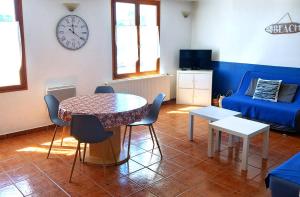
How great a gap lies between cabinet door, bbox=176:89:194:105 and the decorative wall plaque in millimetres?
1904

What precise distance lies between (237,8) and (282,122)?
2441 mm

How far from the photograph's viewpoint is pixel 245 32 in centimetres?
562

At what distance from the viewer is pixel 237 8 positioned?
5680 millimetres

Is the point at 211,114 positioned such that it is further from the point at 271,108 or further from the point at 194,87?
the point at 194,87

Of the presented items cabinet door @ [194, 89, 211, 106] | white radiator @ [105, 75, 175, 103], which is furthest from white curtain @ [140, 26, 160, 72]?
cabinet door @ [194, 89, 211, 106]

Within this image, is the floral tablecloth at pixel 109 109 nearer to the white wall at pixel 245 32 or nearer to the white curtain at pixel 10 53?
the white curtain at pixel 10 53

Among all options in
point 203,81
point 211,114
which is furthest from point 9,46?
point 203,81

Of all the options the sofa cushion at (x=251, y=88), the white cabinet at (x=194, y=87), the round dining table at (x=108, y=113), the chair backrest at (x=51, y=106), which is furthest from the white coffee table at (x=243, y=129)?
the white cabinet at (x=194, y=87)

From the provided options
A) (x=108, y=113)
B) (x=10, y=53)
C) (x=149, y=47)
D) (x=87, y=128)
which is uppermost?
(x=149, y=47)

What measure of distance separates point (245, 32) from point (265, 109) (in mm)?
1759

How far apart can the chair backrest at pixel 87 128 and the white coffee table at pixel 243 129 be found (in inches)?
53.6

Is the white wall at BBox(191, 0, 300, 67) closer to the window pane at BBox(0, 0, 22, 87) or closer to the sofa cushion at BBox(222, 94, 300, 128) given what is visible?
the sofa cushion at BBox(222, 94, 300, 128)

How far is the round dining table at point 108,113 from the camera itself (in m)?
3.03

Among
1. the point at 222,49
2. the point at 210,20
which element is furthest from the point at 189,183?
the point at 210,20
